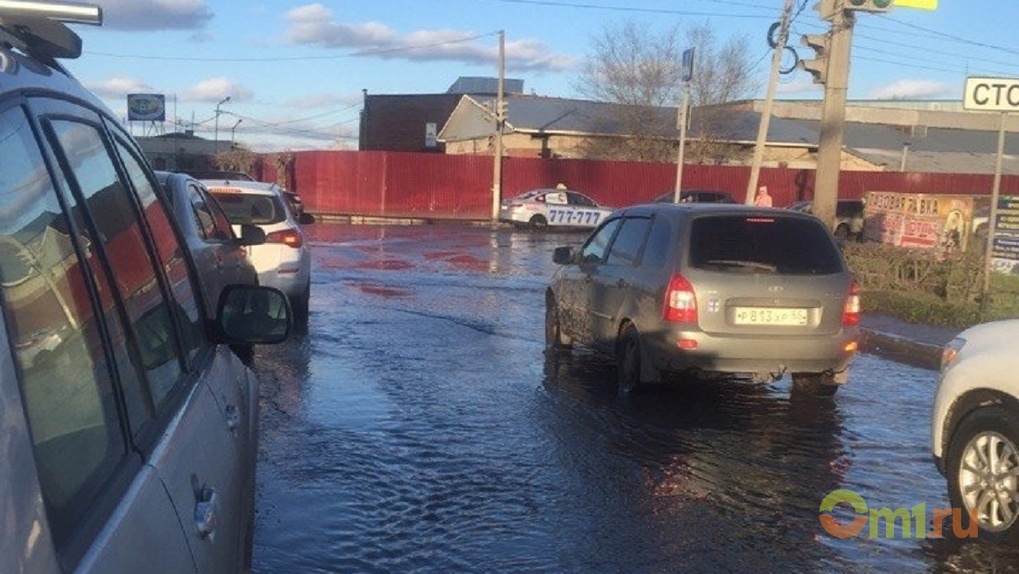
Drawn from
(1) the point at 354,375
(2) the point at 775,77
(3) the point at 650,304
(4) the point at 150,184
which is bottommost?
(1) the point at 354,375

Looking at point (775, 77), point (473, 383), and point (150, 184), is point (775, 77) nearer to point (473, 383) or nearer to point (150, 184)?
point (473, 383)

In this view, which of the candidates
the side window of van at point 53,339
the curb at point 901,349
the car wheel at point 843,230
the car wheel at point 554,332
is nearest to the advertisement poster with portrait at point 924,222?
the curb at point 901,349

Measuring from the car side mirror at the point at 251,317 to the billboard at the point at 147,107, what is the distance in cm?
7524

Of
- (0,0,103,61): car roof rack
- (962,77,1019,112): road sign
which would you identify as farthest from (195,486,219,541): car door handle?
(962,77,1019,112): road sign

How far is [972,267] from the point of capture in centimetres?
1464

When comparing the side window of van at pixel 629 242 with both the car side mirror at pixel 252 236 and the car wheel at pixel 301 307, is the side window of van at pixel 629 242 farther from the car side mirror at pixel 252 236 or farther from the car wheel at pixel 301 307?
the car wheel at pixel 301 307

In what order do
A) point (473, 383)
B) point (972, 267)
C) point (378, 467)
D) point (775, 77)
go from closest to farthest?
point (378, 467)
point (473, 383)
point (972, 267)
point (775, 77)

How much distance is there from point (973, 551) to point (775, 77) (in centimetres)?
1969

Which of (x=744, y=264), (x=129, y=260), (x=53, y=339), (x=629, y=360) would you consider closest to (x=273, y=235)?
(x=629, y=360)

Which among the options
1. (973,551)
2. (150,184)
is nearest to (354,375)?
(973,551)

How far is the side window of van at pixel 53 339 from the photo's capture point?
5.60 feet

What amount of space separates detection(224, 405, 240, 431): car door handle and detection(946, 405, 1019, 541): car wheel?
3.51 m

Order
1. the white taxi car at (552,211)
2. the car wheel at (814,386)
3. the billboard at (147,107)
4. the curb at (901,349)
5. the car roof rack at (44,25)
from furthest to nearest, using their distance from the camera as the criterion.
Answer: the billboard at (147,107), the white taxi car at (552,211), the curb at (901,349), the car wheel at (814,386), the car roof rack at (44,25)

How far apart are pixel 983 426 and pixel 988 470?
0.67 ft
